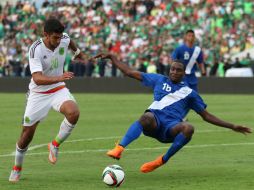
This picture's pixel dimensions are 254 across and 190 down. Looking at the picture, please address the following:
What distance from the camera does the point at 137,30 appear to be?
41812 mm

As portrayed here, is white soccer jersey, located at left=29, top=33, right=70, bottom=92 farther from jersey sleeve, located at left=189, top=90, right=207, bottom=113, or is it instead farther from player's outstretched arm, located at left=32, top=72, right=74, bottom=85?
jersey sleeve, located at left=189, top=90, right=207, bottom=113

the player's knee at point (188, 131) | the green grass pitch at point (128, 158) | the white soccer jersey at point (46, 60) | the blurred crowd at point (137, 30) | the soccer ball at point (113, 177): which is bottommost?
the blurred crowd at point (137, 30)

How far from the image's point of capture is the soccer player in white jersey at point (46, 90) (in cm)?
1126

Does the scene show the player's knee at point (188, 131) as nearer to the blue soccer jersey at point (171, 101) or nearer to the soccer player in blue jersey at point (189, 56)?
the blue soccer jersey at point (171, 101)

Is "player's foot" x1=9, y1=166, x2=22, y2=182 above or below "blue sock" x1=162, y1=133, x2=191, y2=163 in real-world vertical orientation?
below

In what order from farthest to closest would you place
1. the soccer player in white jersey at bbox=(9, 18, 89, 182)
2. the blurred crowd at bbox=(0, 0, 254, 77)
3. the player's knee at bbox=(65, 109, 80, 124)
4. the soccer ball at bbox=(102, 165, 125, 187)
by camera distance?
the blurred crowd at bbox=(0, 0, 254, 77) → the player's knee at bbox=(65, 109, 80, 124) → the soccer player in white jersey at bbox=(9, 18, 89, 182) → the soccer ball at bbox=(102, 165, 125, 187)

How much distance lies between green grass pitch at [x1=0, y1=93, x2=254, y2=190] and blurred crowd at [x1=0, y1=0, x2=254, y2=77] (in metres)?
14.5

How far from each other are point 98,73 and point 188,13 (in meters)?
4.97

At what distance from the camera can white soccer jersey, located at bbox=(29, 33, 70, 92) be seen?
1143 cm

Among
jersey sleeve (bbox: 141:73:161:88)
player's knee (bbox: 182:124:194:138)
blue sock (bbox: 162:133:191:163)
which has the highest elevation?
jersey sleeve (bbox: 141:73:161:88)

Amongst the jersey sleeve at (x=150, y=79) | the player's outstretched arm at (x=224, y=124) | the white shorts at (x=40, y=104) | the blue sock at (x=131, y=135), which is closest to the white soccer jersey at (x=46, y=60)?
the white shorts at (x=40, y=104)

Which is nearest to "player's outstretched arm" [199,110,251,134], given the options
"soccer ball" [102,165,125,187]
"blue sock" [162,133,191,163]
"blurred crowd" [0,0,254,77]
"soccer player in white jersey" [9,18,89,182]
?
"blue sock" [162,133,191,163]

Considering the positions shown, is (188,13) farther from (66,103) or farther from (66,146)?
(66,103)

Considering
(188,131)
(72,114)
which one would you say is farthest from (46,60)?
A: (188,131)
